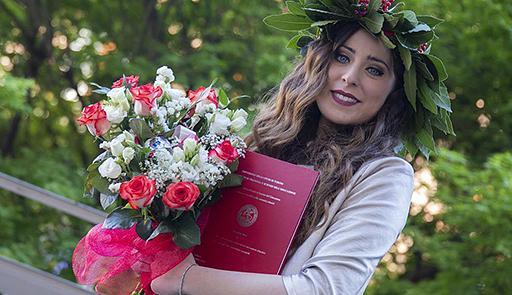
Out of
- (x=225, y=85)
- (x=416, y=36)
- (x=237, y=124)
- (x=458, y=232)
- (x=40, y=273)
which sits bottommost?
(x=458, y=232)

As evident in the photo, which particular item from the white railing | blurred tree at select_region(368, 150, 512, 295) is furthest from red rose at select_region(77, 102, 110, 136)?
blurred tree at select_region(368, 150, 512, 295)

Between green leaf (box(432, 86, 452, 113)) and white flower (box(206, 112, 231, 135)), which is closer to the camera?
white flower (box(206, 112, 231, 135))

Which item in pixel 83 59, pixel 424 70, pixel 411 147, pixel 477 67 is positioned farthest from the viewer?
pixel 83 59

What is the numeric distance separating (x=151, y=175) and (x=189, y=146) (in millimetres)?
105

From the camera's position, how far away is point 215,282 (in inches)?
67.6

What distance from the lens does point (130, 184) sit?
5.52ft

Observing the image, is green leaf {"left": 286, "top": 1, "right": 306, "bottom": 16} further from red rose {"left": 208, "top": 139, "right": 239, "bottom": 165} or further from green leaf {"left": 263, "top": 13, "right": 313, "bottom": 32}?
red rose {"left": 208, "top": 139, "right": 239, "bottom": 165}

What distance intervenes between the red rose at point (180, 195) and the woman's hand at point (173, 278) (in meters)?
0.15

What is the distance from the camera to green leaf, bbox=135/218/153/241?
173cm

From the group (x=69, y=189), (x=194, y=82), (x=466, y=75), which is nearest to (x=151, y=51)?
(x=194, y=82)

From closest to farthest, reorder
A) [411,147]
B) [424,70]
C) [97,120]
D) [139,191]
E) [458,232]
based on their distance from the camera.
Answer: [139,191] → [97,120] → [424,70] → [411,147] → [458,232]

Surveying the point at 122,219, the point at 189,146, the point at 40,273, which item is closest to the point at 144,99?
the point at 189,146

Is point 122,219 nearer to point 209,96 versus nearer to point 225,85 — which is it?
point 209,96

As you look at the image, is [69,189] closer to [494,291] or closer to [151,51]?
[151,51]
